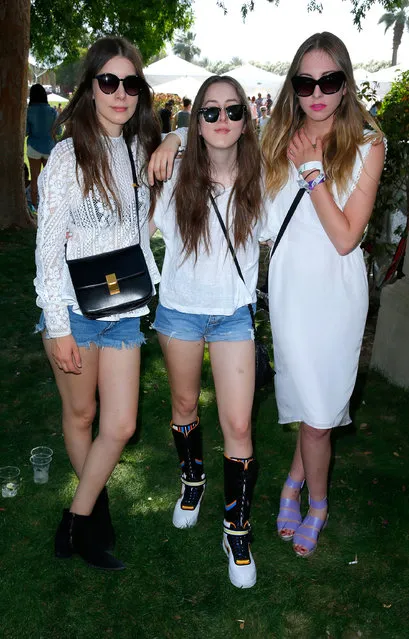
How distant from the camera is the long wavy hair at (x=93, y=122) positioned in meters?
2.73

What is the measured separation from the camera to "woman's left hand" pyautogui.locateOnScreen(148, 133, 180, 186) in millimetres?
2891

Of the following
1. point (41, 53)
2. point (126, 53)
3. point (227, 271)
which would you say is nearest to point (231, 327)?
point (227, 271)

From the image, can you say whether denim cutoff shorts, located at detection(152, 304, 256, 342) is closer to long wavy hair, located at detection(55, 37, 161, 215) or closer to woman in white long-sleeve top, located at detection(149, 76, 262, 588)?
woman in white long-sleeve top, located at detection(149, 76, 262, 588)

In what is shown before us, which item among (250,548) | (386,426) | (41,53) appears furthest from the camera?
(41,53)

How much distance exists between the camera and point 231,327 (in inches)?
120

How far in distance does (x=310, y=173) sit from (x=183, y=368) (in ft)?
3.46

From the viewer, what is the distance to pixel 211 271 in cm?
302

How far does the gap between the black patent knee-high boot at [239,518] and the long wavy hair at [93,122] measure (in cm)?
133

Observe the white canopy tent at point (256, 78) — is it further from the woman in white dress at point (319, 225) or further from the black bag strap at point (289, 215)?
the black bag strap at point (289, 215)

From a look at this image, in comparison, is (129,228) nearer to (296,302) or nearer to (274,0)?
(296,302)

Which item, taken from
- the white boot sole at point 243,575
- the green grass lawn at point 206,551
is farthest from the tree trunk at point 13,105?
the white boot sole at point 243,575

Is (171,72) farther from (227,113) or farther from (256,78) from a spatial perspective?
(227,113)

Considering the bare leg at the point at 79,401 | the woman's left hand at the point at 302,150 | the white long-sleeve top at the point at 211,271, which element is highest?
the woman's left hand at the point at 302,150

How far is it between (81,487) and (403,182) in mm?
4572
